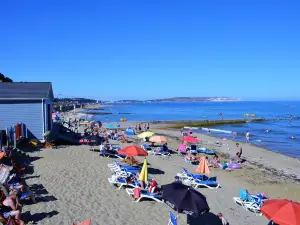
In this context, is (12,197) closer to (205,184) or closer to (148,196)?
(148,196)

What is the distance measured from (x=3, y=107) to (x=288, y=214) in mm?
17342

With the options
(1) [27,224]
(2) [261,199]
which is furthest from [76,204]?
(2) [261,199]

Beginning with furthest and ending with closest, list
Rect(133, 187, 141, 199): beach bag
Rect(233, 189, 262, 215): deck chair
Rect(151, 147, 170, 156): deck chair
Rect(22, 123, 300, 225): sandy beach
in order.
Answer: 1. Rect(151, 147, 170, 156): deck chair
2. Rect(233, 189, 262, 215): deck chair
3. Rect(133, 187, 141, 199): beach bag
4. Rect(22, 123, 300, 225): sandy beach

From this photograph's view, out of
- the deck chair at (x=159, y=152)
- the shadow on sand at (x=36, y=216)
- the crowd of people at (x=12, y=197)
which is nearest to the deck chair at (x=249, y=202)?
the shadow on sand at (x=36, y=216)

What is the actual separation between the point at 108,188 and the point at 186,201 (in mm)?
4875

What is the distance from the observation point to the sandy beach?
9242 mm

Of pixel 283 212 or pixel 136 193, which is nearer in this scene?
pixel 283 212

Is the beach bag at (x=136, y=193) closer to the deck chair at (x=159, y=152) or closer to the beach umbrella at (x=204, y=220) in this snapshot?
the beach umbrella at (x=204, y=220)

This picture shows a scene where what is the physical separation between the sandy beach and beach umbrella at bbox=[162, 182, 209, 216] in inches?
57.5

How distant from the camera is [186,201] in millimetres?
7957

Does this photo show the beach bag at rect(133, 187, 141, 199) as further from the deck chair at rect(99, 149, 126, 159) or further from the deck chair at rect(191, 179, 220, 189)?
the deck chair at rect(99, 149, 126, 159)

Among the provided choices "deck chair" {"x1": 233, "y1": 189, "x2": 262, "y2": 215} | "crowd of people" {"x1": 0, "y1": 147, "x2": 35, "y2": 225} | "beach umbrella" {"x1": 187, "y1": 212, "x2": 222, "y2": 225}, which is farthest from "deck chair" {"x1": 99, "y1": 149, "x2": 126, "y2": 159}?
"beach umbrella" {"x1": 187, "y1": 212, "x2": 222, "y2": 225}

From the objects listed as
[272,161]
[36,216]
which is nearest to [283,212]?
[36,216]

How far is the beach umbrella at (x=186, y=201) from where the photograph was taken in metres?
7.84
